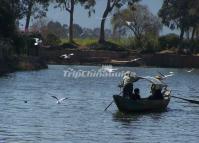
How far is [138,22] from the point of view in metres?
135

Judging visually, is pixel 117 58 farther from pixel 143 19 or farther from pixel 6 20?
pixel 6 20

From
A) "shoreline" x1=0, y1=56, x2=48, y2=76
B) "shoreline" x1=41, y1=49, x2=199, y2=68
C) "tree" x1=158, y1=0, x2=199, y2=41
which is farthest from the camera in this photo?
"tree" x1=158, y1=0, x2=199, y2=41

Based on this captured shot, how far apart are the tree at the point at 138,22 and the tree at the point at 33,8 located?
15090 millimetres

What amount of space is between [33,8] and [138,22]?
68.2 ft

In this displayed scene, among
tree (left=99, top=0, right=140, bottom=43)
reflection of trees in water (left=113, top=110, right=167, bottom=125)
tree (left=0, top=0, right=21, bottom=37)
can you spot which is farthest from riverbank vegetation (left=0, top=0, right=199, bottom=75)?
reflection of trees in water (left=113, top=110, right=167, bottom=125)

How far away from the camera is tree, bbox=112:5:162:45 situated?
13400 centimetres

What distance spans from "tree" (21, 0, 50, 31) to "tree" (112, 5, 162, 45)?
15.1 metres

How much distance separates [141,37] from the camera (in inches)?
5187

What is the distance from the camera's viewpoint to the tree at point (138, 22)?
440ft

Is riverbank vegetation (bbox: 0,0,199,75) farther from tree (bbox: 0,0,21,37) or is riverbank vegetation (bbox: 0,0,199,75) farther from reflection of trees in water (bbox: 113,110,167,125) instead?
reflection of trees in water (bbox: 113,110,167,125)

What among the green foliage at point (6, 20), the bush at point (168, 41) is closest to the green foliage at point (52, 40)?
the bush at point (168, 41)

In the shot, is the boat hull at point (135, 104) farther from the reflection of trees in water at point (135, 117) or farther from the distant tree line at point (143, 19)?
the distant tree line at point (143, 19)

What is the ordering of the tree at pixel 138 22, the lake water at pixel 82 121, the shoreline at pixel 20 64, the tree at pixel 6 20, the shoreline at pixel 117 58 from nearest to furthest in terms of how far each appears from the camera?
the lake water at pixel 82 121 < the shoreline at pixel 20 64 < the tree at pixel 6 20 < the shoreline at pixel 117 58 < the tree at pixel 138 22

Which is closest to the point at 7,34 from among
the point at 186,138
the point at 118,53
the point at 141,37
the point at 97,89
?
the point at 97,89
